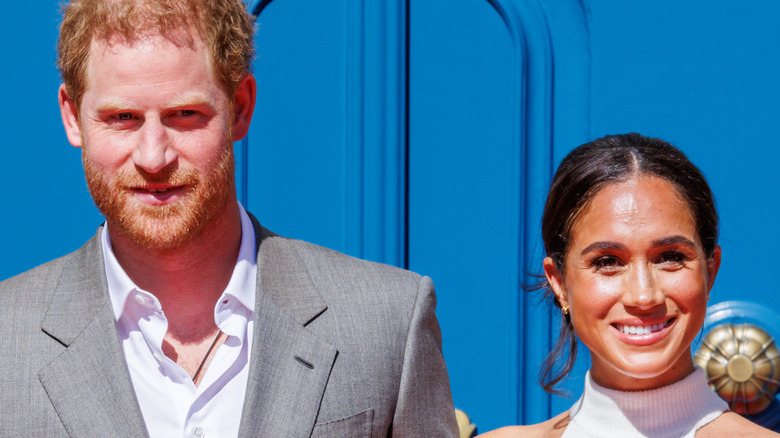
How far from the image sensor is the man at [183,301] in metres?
1.87

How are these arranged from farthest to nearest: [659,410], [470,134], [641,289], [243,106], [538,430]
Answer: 1. [470,134]
2. [538,430]
3. [243,106]
4. [659,410]
5. [641,289]

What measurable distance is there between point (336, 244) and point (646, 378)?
829mm

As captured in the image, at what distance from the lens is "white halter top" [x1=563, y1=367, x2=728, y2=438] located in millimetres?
1917

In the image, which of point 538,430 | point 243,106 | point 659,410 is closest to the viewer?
point 659,410

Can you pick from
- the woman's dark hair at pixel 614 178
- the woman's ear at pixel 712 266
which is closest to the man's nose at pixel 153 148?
the woman's dark hair at pixel 614 178

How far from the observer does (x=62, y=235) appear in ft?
8.28

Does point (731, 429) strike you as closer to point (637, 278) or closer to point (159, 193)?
point (637, 278)

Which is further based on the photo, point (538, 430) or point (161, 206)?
point (538, 430)

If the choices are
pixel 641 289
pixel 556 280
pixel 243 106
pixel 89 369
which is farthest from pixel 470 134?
pixel 89 369

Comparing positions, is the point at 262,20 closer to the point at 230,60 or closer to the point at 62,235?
the point at 230,60

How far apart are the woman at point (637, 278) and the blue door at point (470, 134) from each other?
27cm

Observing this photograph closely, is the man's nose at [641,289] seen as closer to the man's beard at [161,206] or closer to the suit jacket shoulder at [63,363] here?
the man's beard at [161,206]

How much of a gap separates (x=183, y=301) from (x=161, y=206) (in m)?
0.22

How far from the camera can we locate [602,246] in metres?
1.90
